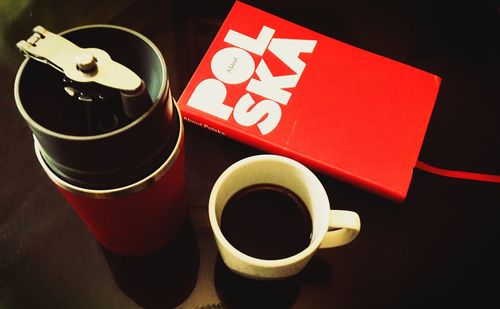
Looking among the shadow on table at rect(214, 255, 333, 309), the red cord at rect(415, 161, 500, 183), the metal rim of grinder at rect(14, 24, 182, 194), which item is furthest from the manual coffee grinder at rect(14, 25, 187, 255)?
the red cord at rect(415, 161, 500, 183)

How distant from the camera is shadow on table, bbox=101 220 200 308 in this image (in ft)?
1.50

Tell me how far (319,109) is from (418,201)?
0.16m

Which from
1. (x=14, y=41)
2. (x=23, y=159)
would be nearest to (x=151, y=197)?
(x=23, y=159)

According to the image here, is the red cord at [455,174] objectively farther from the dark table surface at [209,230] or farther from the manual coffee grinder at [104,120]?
the manual coffee grinder at [104,120]

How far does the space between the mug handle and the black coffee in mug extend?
0.09 feet

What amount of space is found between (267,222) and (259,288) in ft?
0.22

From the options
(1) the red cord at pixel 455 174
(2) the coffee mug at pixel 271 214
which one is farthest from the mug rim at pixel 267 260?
(1) the red cord at pixel 455 174

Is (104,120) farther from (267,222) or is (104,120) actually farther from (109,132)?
(267,222)

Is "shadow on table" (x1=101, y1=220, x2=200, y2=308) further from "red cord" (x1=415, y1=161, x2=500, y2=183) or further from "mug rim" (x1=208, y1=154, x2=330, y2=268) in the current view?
"red cord" (x1=415, y1=161, x2=500, y2=183)

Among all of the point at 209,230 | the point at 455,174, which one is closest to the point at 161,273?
the point at 209,230

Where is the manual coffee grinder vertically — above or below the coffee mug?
above

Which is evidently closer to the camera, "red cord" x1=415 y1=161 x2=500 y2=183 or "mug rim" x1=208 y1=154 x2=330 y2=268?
"mug rim" x1=208 y1=154 x2=330 y2=268

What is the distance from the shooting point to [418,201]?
522mm

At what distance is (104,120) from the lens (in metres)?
0.38
